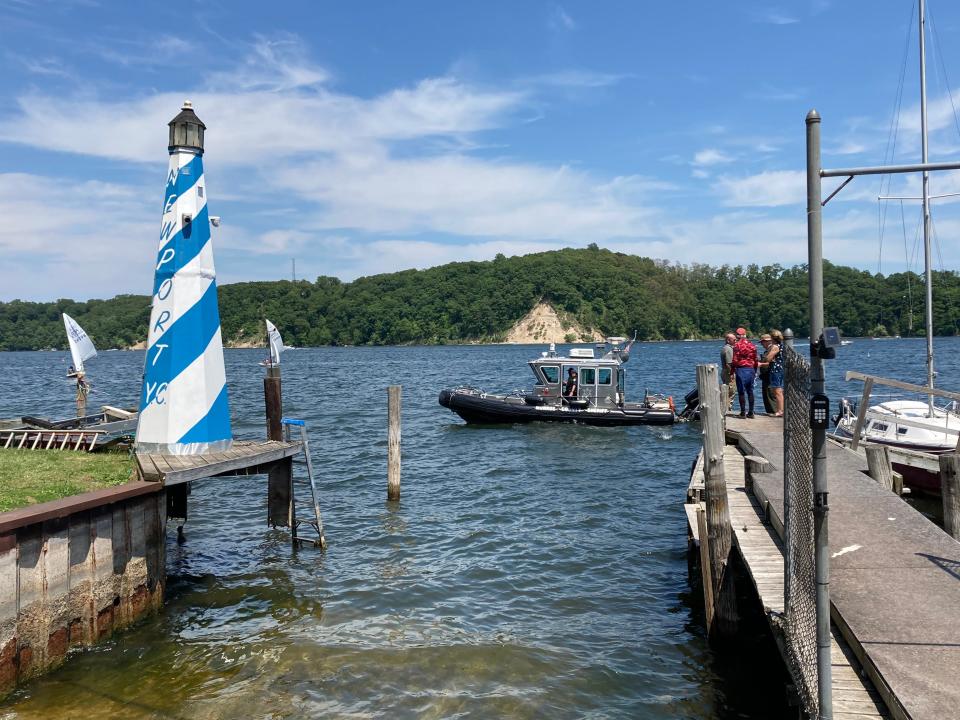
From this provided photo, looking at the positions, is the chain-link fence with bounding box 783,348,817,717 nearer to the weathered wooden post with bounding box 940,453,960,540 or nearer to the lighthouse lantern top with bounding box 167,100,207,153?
the weathered wooden post with bounding box 940,453,960,540

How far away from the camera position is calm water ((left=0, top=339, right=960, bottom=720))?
8148 millimetres

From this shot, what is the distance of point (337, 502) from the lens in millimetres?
17656

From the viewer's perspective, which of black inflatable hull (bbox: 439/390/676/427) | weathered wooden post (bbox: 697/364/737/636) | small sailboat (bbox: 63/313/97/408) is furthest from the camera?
black inflatable hull (bbox: 439/390/676/427)

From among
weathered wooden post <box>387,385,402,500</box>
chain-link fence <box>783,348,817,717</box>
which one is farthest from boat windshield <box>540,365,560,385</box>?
chain-link fence <box>783,348,817,717</box>

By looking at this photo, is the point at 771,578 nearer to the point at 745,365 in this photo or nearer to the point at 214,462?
the point at 214,462

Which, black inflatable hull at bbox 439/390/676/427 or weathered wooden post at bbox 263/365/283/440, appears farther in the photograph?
black inflatable hull at bbox 439/390/676/427

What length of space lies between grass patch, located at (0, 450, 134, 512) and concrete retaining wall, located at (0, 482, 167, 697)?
2.12ft

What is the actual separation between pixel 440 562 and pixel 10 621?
6.99m

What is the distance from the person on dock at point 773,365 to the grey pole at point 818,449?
38.0ft

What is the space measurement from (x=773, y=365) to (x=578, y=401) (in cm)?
1458

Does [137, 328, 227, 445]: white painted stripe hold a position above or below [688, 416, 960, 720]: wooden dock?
above

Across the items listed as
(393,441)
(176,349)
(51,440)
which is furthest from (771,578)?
(51,440)

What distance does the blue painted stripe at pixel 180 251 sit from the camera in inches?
435

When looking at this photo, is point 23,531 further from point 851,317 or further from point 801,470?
point 851,317
